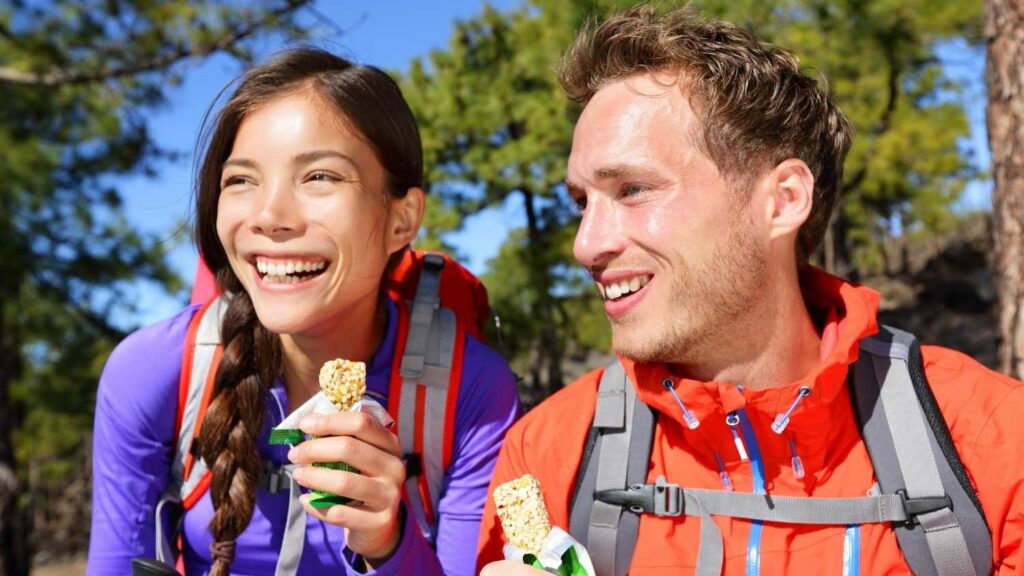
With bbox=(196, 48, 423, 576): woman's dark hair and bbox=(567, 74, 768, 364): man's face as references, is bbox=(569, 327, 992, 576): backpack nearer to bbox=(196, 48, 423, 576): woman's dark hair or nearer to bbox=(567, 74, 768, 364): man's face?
bbox=(567, 74, 768, 364): man's face

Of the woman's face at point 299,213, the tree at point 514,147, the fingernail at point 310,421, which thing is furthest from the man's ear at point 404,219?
the tree at point 514,147

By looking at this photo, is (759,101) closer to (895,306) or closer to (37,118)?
(37,118)

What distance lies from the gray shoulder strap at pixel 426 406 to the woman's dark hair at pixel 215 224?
0.43m

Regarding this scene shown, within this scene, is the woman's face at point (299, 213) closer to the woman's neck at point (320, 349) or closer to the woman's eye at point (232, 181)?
the woman's eye at point (232, 181)

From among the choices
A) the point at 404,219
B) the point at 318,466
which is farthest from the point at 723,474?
the point at 404,219

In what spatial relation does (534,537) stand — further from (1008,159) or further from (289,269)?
(1008,159)

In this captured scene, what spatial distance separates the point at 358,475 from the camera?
1.89 meters

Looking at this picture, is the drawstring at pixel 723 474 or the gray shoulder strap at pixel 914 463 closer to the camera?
the gray shoulder strap at pixel 914 463

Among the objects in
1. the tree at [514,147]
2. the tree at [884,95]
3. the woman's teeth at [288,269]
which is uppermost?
the tree at [884,95]

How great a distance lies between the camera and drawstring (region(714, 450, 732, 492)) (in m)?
2.08

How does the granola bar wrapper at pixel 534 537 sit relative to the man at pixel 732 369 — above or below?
below

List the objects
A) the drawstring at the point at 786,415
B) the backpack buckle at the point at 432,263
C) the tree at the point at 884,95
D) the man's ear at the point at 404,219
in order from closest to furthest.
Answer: the drawstring at the point at 786,415
the man's ear at the point at 404,219
the backpack buckle at the point at 432,263
the tree at the point at 884,95

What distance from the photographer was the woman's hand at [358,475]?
184cm

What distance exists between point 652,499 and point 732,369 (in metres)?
0.47
